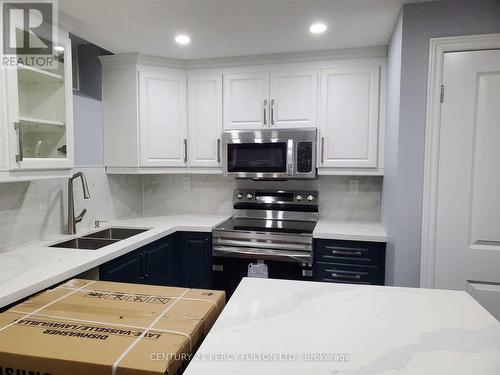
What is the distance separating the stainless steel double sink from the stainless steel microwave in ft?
3.04

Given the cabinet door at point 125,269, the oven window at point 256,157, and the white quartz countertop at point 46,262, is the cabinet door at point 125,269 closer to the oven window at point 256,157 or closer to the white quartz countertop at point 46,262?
the white quartz countertop at point 46,262

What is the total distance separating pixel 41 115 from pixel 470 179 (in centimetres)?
243

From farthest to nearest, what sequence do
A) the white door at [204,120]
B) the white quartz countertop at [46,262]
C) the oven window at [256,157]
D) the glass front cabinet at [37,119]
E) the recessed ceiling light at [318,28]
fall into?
the white door at [204,120] < the oven window at [256,157] < the recessed ceiling light at [318,28] < the glass front cabinet at [37,119] < the white quartz countertop at [46,262]

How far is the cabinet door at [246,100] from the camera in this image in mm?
2727

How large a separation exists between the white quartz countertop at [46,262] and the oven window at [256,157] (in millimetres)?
598

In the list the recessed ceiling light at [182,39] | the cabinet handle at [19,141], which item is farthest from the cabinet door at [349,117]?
the cabinet handle at [19,141]

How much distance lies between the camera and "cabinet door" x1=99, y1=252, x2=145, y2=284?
6.04ft

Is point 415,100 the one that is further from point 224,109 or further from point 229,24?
point 224,109

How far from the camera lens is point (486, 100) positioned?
5.90ft

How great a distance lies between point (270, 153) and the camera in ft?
8.79

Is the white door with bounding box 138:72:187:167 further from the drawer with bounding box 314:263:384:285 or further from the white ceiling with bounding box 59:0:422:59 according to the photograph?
the drawer with bounding box 314:263:384:285

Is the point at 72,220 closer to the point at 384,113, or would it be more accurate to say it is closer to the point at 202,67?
the point at 202,67

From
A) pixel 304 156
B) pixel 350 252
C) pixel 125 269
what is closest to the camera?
pixel 125 269

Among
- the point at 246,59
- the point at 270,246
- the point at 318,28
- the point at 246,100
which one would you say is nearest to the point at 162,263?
the point at 270,246
